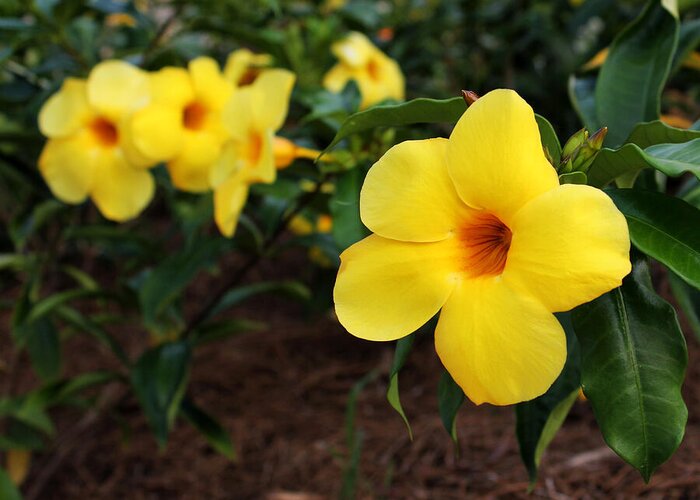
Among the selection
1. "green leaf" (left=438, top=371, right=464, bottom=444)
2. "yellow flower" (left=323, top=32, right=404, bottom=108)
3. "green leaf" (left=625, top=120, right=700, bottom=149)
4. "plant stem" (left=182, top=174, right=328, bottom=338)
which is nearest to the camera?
"green leaf" (left=625, top=120, right=700, bottom=149)

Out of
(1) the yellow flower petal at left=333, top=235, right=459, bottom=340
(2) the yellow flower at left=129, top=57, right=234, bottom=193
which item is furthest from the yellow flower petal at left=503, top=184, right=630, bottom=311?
→ (2) the yellow flower at left=129, top=57, right=234, bottom=193

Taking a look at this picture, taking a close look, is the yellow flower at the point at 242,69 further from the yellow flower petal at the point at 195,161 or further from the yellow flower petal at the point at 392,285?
the yellow flower petal at the point at 392,285

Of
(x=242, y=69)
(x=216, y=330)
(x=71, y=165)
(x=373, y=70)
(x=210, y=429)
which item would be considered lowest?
(x=210, y=429)

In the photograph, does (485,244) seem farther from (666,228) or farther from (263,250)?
(263,250)

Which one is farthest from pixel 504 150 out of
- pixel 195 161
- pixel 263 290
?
pixel 263 290

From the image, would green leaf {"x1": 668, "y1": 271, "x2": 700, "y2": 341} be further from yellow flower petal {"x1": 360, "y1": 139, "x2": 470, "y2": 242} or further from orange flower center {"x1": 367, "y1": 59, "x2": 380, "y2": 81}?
orange flower center {"x1": 367, "y1": 59, "x2": 380, "y2": 81}

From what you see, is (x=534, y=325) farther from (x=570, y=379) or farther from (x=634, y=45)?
(x=634, y=45)
